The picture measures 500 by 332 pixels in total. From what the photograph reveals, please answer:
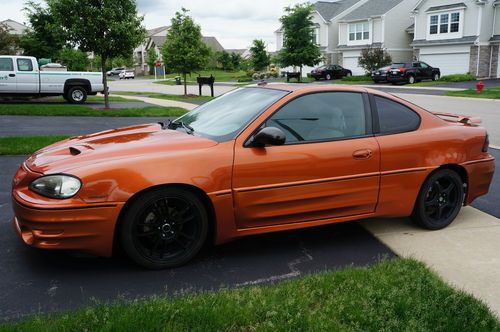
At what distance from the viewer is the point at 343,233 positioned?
16.6 feet

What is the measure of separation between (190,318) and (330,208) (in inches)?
73.6

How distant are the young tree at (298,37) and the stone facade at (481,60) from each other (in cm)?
1179

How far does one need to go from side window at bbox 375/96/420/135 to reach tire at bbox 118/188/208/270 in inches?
78.9

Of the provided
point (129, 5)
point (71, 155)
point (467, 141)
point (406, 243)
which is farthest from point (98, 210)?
point (129, 5)

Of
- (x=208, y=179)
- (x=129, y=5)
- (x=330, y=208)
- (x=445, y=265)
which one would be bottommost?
(x=445, y=265)

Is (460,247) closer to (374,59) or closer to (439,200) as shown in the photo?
(439,200)

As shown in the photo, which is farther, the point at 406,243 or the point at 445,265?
the point at 406,243

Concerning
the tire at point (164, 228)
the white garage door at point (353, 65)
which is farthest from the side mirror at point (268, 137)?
the white garage door at point (353, 65)

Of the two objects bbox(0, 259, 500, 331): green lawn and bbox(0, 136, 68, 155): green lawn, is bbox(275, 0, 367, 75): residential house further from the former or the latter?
bbox(0, 259, 500, 331): green lawn

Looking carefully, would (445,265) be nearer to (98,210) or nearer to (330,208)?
→ (330,208)

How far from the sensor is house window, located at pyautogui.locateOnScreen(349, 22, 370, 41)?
47812mm

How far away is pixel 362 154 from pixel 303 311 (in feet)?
5.99

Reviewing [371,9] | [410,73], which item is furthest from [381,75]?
[371,9]

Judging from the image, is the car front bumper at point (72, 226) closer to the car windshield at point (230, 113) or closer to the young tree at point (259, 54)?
the car windshield at point (230, 113)
